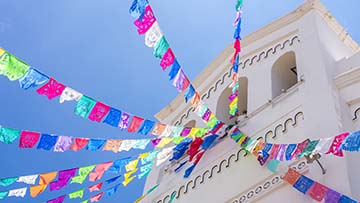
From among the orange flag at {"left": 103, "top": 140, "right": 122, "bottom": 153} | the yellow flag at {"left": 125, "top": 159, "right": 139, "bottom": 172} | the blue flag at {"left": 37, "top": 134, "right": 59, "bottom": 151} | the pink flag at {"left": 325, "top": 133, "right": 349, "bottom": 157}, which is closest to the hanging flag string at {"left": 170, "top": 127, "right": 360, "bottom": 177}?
the pink flag at {"left": 325, "top": 133, "right": 349, "bottom": 157}

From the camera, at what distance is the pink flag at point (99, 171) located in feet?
23.0

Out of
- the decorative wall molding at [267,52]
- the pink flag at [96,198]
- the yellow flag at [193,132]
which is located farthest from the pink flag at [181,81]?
the decorative wall molding at [267,52]

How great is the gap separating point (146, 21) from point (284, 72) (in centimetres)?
322

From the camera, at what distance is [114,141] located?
273 inches

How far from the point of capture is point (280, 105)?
7426 millimetres

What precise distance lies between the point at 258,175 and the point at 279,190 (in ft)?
1.53

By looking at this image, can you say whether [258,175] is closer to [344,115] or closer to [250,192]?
[250,192]

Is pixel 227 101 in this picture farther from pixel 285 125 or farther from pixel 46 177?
pixel 46 177

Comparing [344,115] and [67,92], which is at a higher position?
[67,92]

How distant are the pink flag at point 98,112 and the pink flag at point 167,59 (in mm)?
799

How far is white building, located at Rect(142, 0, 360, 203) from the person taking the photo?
6.42 meters

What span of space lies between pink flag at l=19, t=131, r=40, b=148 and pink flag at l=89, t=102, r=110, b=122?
66 cm

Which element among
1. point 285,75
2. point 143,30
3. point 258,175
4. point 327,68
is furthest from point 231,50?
point 143,30

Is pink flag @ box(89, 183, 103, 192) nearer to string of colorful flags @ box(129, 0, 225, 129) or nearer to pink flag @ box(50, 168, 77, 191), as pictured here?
pink flag @ box(50, 168, 77, 191)
